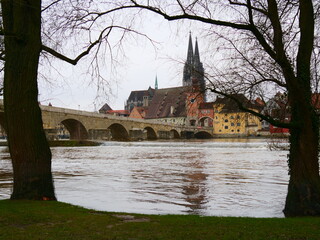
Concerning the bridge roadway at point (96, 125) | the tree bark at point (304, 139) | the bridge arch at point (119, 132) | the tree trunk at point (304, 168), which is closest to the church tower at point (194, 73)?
the tree bark at point (304, 139)

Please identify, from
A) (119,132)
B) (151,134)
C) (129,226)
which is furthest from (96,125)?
(129,226)

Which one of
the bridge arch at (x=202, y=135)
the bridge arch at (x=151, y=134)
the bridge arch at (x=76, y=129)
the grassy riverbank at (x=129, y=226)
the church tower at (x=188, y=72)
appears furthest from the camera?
the bridge arch at (x=202, y=135)

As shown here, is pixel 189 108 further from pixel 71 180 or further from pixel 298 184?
pixel 71 180

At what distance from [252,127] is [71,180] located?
332 feet

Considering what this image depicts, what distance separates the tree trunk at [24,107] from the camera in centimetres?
687

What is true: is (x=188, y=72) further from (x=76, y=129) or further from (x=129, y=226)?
(x=76, y=129)

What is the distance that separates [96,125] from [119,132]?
530 inches

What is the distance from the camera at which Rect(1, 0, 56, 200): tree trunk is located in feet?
22.5

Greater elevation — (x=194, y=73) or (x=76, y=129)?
(x=194, y=73)

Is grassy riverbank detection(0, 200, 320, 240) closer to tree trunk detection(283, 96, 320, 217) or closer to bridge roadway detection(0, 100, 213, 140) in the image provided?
tree trunk detection(283, 96, 320, 217)

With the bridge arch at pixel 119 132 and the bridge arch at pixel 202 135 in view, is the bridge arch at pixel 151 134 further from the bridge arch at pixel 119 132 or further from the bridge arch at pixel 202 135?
the bridge arch at pixel 202 135

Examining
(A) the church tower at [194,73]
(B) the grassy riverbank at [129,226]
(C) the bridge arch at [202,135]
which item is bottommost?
(B) the grassy riverbank at [129,226]

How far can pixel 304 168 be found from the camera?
7.02m

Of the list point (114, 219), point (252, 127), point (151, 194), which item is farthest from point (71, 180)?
point (252, 127)
